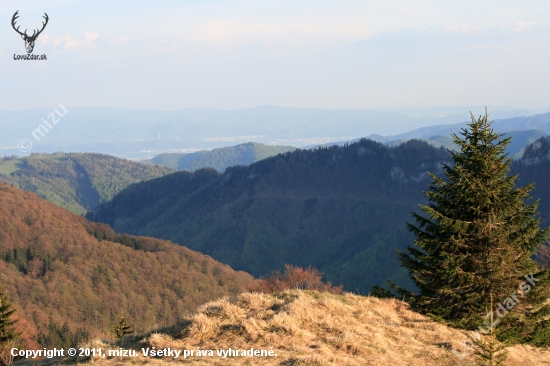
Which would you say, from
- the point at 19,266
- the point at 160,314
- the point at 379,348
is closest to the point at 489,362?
the point at 379,348

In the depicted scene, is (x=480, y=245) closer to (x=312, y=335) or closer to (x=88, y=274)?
(x=312, y=335)

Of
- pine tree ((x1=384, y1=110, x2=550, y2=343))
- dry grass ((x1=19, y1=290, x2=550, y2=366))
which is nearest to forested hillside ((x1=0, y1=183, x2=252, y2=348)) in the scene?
dry grass ((x1=19, y1=290, x2=550, y2=366))

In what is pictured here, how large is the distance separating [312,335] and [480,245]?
290 inches

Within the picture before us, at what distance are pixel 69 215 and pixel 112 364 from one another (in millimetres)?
173669

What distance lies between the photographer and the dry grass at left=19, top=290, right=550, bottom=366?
14250 mm

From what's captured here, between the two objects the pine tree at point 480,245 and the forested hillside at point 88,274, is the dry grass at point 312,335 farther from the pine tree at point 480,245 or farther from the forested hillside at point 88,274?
the forested hillside at point 88,274

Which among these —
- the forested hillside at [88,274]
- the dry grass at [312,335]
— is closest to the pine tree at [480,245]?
the dry grass at [312,335]

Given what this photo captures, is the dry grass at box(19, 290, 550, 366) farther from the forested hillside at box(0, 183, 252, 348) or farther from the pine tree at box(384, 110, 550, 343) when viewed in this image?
the forested hillside at box(0, 183, 252, 348)

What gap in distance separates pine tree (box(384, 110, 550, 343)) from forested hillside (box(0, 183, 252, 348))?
10677cm

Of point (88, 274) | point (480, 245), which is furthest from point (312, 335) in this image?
point (88, 274)

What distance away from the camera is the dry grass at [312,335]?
14250 millimetres

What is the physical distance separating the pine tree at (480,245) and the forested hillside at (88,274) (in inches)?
4203

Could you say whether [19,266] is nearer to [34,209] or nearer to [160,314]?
[34,209]

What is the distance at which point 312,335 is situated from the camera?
51.5 feet
